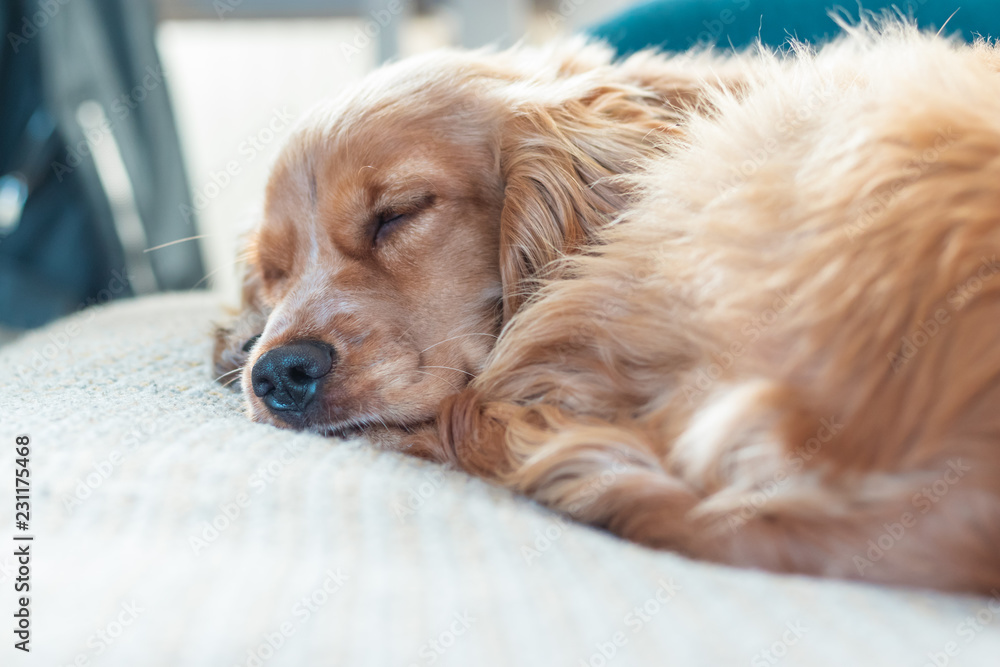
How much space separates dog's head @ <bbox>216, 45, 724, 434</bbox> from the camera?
3.51ft

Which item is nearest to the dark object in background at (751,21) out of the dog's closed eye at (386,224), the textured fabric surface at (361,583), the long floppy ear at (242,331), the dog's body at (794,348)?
the dog's body at (794,348)

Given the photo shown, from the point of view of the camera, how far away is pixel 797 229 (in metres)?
0.71

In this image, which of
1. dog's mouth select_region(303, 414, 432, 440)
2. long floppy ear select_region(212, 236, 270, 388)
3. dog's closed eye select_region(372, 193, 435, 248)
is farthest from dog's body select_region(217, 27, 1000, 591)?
long floppy ear select_region(212, 236, 270, 388)

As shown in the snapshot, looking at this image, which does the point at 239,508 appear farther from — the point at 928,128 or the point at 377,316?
the point at 928,128

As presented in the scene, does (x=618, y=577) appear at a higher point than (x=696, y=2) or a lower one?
lower

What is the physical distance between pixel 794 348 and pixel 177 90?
3118 millimetres

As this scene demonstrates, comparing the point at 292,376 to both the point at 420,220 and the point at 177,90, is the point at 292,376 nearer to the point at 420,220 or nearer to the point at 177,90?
the point at 420,220

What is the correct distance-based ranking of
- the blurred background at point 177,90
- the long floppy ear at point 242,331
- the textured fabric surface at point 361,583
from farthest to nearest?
the blurred background at point 177,90 < the long floppy ear at point 242,331 < the textured fabric surface at point 361,583

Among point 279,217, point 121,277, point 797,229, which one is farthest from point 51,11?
point 797,229

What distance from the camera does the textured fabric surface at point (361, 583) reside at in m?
0.53

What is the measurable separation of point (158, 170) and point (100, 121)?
252 millimetres

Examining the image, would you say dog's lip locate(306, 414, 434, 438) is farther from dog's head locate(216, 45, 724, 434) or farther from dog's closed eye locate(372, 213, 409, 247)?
dog's closed eye locate(372, 213, 409, 247)

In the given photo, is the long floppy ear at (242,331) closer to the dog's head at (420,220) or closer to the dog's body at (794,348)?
the dog's head at (420,220)

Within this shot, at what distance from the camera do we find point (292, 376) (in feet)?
3.46
